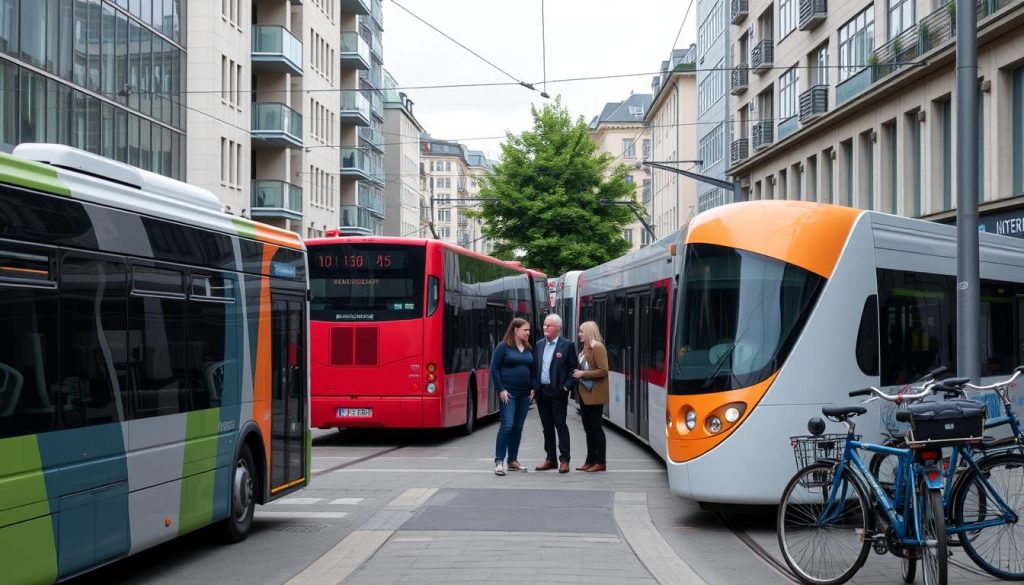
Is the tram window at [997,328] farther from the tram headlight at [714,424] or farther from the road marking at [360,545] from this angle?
the road marking at [360,545]

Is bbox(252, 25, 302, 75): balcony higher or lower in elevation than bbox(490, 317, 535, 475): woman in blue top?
higher

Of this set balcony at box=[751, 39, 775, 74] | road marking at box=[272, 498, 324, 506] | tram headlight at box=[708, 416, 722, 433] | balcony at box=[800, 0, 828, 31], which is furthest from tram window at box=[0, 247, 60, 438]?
balcony at box=[751, 39, 775, 74]

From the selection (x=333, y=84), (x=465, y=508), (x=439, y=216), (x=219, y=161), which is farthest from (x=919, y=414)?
(x=439, y=216)

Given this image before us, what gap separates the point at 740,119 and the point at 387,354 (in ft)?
121

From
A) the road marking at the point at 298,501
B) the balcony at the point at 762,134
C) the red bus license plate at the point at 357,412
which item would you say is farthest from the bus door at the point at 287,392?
the balcony at the point at 762,134

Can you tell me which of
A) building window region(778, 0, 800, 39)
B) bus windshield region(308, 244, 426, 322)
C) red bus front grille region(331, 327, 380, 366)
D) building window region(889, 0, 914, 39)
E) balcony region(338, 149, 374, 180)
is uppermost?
building window region(778, 0, 800, 39)

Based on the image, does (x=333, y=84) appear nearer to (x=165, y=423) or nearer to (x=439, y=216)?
(x=165, y=423)

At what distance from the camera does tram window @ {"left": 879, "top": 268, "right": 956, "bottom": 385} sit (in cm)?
1130

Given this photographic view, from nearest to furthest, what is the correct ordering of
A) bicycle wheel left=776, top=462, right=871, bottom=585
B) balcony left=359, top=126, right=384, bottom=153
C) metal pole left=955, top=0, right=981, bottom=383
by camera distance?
bicycle wheel left=776, top=462, right=871, bottom=585 → metal pole left=955, top=0, right=981, bottom=383 → balcony left=359, top=126, right=384, bottom=153

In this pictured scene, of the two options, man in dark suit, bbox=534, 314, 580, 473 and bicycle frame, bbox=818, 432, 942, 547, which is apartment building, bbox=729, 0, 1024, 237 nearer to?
man in dark suit, bbox=534, 314, 580, 473

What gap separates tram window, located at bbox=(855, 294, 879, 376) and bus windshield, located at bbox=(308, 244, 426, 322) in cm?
962

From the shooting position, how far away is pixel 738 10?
52500 millimetres

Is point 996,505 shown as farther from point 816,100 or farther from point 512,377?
point 816,100

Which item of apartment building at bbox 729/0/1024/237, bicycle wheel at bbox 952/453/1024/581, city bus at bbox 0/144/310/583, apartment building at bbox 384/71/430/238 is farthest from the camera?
apartment building at bbox 384/71/430/238
